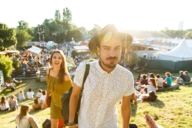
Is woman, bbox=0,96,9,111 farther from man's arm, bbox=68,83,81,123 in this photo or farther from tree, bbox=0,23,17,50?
tree, bbox=0,23,17,50

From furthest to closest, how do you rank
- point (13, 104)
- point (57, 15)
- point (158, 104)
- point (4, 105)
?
point (57, 15)
point (4, 105)
point (13, 104)
point (158, 104)

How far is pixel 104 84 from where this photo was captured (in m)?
1.98

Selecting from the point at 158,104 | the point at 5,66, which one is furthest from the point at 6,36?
the point at 158,104

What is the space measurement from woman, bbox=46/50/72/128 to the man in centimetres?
131

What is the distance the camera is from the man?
1.96 m

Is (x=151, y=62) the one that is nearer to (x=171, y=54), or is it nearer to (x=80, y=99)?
(x=171, y=54)

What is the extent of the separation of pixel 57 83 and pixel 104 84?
1583mm

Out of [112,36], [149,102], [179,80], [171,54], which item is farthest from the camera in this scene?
[171,54]

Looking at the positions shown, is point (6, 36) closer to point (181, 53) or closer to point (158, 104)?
point (181, 53)

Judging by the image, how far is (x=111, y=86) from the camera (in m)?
1.99

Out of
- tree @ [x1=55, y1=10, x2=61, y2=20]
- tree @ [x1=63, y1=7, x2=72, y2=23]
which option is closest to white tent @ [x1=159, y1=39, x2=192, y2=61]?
tree @ [x1=63, y1=7, x2=72, y2=23]

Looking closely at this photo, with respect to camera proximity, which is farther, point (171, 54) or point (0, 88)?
point (171, 54)

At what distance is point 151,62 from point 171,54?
2.68 metres

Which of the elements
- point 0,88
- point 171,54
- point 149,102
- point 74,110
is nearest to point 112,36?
point 74,110
